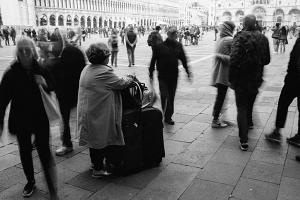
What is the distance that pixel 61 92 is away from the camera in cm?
410

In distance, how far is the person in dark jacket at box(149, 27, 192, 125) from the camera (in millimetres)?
5156

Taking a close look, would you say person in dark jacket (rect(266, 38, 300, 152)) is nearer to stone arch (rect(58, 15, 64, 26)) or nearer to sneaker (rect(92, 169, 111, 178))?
sneaker (rect(92, 169, 111, 178))

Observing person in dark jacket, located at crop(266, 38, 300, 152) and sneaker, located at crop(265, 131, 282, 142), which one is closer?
person in dark jacket, located at crop(266, 38, 300, 152)

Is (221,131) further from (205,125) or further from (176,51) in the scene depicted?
(176,51)

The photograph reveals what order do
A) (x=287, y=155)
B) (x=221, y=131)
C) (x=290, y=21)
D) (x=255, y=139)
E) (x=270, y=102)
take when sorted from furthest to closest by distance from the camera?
(x=290, y=21) < (x=270, y=102) < (x=221, y=131) < (x=255, y=139) < (x=287, y=155)

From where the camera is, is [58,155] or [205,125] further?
[205,125]

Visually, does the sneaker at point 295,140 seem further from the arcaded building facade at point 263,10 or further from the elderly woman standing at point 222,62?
the arcaded building facade at point 263,10

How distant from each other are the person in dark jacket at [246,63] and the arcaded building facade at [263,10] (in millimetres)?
94323

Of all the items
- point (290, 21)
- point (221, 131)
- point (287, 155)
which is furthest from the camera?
point (290, 21)

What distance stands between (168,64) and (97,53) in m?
2.17

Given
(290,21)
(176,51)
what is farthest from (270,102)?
(290,21)

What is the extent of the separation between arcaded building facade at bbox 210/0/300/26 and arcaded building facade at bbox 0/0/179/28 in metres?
23.2

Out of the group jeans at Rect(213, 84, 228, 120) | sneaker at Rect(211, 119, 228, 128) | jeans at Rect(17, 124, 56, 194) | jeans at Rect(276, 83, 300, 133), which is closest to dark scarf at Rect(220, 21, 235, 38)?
jeans at Rect(213, 84, 228, 120)

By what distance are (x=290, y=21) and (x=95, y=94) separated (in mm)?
103290
